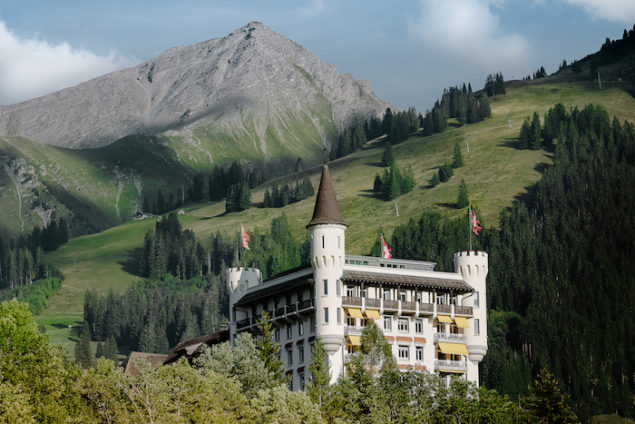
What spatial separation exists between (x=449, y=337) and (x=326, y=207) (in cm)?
2107

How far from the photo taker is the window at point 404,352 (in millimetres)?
135750

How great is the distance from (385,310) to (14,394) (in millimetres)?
52041

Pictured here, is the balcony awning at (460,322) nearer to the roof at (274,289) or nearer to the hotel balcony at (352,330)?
the hotel balcony at (352,330)

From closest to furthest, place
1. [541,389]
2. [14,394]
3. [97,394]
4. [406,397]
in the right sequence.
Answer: [14,394] < [97,394] < [406,397] < [541,389]

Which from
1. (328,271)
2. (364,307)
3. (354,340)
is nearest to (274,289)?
(328,271)

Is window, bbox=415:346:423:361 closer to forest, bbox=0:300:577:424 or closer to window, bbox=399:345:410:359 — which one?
window, bbox=399:345:410:359

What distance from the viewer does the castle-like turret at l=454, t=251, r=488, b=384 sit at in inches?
5531

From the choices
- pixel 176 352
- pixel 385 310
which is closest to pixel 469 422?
pixel 385 310

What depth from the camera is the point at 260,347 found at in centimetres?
13225

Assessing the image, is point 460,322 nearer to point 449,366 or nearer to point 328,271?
point 449,366

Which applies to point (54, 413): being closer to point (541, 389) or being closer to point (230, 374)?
point (230, 374)

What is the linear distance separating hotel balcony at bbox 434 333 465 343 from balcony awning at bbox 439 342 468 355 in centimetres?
38

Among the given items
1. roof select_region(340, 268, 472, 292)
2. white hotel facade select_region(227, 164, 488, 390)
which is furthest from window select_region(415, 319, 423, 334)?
roof select_region(340, 268, 472, 292)

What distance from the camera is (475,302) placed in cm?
14225
